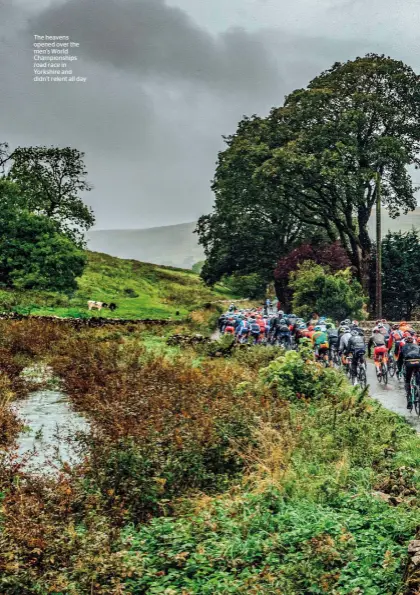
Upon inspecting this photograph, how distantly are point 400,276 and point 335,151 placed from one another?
1159 cm

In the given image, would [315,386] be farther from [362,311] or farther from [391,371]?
[362,311]

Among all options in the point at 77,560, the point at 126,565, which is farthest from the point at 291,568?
the point at 77,560

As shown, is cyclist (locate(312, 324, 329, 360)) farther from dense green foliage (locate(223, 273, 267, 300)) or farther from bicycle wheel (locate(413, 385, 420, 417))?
dense green foliage (locate(223, 273, 267, 300))

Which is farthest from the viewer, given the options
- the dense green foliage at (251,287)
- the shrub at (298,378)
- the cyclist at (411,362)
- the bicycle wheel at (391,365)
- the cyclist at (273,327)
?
the dense green foliage at (251,287)

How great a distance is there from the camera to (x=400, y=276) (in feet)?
164

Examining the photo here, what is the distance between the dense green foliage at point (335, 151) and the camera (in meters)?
43.4

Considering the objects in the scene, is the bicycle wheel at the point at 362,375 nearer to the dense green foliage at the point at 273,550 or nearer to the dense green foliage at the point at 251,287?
the dense green foliage at the point at 273,550

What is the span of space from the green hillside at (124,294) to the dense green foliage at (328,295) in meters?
10.1

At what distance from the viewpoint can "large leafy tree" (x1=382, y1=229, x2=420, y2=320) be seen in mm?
50031

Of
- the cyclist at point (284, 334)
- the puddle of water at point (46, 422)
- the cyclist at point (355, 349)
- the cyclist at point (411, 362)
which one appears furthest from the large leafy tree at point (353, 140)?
the puddle of water at point (46, 422)

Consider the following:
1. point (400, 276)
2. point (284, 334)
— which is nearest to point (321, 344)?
point (284, 334)

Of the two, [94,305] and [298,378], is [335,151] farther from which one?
[298,378]

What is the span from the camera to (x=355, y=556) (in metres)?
6.66

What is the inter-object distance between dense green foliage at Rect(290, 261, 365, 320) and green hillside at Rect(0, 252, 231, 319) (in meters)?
10.1
